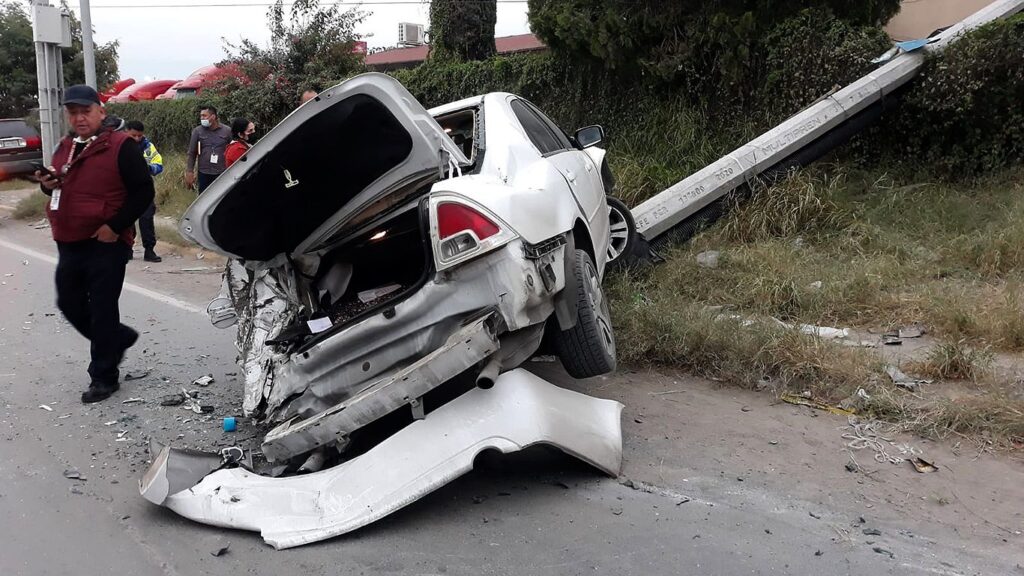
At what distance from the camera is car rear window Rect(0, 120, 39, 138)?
1984 centimetres

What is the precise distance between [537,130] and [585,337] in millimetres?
1726

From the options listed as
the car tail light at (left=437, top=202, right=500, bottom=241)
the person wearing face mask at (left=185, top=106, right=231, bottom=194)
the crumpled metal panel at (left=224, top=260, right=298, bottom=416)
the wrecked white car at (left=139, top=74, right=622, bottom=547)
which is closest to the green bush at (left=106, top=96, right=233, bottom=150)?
the person wearing face mask at (left=185, top=106, right=231, bottom=194)

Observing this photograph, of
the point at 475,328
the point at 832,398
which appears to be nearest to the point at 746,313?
the point at 832,398

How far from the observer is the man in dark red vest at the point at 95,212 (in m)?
4.68

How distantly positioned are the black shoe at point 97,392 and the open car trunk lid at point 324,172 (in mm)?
1478

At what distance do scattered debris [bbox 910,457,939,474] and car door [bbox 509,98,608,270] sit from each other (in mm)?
2096

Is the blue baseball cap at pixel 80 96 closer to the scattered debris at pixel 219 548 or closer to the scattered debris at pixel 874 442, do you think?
the scattered debris at pixel 219 548

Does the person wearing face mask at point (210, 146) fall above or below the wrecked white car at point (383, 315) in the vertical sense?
above

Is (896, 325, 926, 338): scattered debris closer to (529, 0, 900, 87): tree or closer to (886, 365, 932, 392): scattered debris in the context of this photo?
(886, 365, 932, 392): scattered debris

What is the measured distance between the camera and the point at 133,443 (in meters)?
4.20

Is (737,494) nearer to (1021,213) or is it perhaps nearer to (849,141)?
(1021,213)

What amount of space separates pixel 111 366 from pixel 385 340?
234cm

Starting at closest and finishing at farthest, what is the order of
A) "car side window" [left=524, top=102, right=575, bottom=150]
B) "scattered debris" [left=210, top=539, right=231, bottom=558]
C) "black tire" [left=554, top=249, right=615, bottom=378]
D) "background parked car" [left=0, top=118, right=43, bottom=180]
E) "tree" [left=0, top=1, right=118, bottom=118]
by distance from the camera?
"scattered debris" [left=210, top=539, right=231, bottom=558]
"black tire" [left=554, top=249, right=615, bottom=378]
"car side window" [left=524, top=102, right=575, bottom=150]
"background parked car" [left=0, top=118, right=43, bottom=180]
"tree" [left=0, top=1, right=118, bottom=118]

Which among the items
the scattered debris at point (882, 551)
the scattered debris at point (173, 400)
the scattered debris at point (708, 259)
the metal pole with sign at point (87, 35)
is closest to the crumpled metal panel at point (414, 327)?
the scattered debris at point (173, 400)
